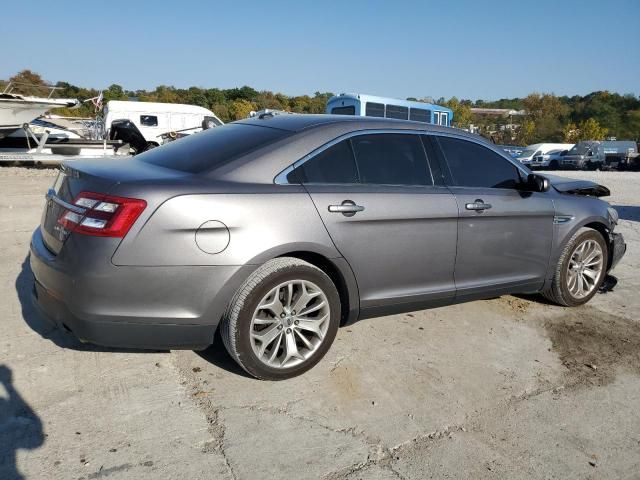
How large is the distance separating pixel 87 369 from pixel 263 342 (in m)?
1.08

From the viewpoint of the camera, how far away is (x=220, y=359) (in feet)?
11.1

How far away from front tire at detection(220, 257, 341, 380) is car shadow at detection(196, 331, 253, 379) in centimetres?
22

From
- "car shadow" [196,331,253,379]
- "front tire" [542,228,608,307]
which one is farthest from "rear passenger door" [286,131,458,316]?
"front tire" [542,228,608,307]

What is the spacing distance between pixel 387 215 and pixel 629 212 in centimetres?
954

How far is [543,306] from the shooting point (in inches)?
187

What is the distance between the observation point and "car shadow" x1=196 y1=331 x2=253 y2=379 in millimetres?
3228

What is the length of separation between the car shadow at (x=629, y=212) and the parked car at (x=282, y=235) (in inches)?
273

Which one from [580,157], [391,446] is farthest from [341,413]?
[580,157]

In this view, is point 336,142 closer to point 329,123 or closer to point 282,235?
point 329,123

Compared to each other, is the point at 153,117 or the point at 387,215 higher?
the point at 153,117

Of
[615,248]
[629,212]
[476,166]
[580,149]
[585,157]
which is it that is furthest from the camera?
[580,149]

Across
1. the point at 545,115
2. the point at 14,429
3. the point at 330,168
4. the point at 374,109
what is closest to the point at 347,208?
the point at 330,168

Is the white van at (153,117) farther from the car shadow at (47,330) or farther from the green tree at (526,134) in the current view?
the green tree at (526,134)

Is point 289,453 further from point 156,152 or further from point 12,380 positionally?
point 156,152
